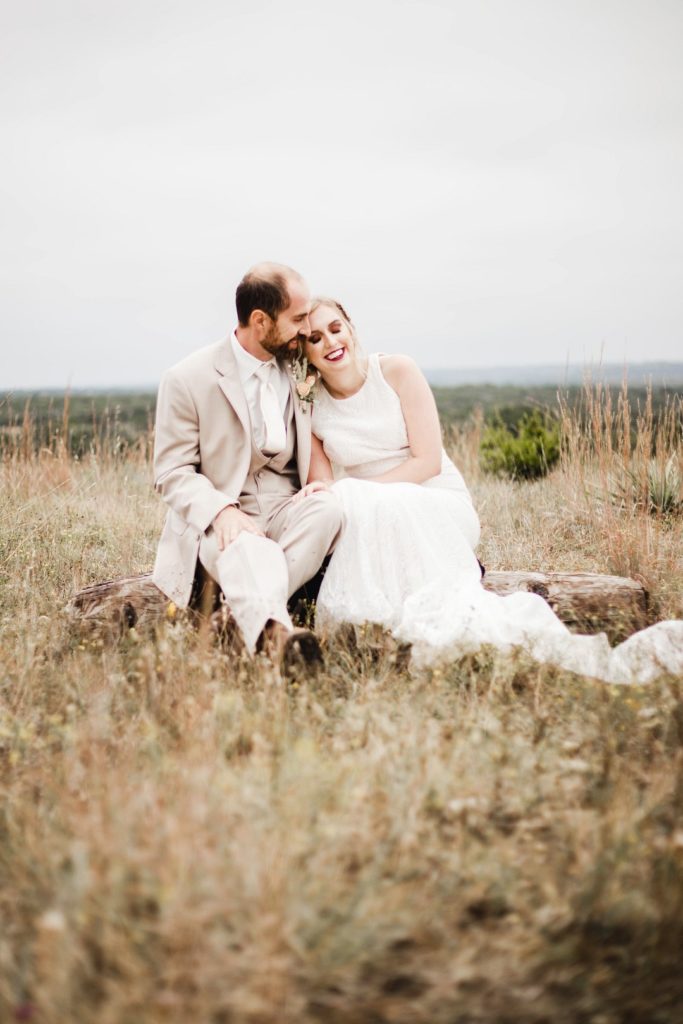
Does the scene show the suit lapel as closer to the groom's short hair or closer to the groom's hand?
the groom's short hair

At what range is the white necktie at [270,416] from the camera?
3736 mm

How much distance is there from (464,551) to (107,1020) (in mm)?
2658

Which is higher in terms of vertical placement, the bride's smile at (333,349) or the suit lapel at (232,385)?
the bride's smile at (333,349)

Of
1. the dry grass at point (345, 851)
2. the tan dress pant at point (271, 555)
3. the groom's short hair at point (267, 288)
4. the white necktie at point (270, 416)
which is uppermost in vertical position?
the groom's short hair at point (267, 288)

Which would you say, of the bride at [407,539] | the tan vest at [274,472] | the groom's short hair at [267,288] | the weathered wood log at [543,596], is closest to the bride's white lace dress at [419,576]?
the bride at [407,539]

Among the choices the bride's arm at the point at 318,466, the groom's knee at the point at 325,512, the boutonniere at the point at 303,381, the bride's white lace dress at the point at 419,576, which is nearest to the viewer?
the bride's white lace dress at the point at 419,576

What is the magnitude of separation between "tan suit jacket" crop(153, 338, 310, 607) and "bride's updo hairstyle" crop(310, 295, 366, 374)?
1.87 ft

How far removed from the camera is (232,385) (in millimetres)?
3695

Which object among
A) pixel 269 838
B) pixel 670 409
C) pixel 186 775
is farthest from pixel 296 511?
pixel 670 409

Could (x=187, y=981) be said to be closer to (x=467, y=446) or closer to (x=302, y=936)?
(x=302, y=936)

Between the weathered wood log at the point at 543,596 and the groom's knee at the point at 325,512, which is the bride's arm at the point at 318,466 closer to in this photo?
the groom's knee at the point at 325,512

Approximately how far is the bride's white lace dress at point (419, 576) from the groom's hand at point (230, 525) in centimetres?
44

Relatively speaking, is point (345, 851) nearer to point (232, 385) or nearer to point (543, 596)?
point (543, 596)

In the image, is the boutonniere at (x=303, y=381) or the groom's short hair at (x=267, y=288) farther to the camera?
the boutonniere at (x=303, y=381)
